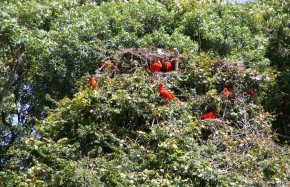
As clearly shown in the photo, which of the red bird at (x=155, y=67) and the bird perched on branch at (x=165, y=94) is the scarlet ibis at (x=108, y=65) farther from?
the bird perched on branch at (x=165, y=94)

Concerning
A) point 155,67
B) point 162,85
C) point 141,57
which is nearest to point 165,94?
point 162,85

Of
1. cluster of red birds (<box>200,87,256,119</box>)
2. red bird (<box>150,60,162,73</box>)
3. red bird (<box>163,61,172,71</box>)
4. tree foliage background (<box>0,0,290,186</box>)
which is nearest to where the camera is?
tree foliage background (<box>0,0,290,186</box>)

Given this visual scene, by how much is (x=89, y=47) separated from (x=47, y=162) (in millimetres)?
3225

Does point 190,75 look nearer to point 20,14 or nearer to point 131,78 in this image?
point 131,78

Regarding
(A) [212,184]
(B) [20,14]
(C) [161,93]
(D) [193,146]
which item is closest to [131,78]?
(C) [161,93]

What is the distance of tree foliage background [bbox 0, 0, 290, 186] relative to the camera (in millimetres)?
6953

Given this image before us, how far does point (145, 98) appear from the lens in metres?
8.08

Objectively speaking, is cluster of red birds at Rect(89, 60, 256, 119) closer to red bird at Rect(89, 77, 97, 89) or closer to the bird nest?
red bird at Rect(89, 77, 97, 89)

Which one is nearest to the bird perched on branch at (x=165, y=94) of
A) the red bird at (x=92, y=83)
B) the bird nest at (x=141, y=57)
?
the bird nest at (x=141, y=57)

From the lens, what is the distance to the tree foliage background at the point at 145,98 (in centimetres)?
695

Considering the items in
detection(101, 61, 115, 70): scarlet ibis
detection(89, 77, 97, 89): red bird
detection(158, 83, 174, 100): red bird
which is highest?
detection(101, 61, 115, 70): scarlet ibis

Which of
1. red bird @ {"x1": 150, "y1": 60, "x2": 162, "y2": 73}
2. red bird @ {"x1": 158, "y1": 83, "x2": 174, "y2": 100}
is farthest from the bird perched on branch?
red bird @ {"x1": 150, "y1": 60, "x2": 162, "y2": 73}

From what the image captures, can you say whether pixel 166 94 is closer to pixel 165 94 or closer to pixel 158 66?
pixel 165 94

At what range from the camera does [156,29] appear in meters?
10.7
